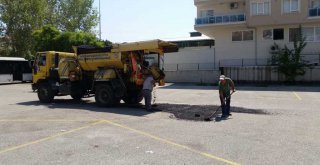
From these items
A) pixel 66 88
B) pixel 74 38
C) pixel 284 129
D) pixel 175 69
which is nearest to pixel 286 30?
pixel 175 69

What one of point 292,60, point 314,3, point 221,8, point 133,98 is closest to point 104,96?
point 133,98

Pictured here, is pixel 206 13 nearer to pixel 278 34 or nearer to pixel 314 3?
pixel 278 34

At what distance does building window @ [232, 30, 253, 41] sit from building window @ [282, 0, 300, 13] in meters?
4.13

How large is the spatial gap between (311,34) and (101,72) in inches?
1045

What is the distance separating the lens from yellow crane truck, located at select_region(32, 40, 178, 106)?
17.2 meters

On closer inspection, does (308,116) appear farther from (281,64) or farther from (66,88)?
(281,64)

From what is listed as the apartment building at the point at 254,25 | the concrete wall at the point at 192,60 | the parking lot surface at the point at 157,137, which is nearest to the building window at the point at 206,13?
the apartment building at the point at 254,25

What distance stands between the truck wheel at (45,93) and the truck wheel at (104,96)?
3.19 m

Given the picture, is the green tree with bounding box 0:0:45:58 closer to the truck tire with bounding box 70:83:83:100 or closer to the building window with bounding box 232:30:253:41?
the building window with bounding box 232:30:253:41

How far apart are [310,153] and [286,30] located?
3254cm

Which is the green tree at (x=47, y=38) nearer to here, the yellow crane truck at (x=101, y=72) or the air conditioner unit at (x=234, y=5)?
the air conditioner unit at (x=234, y=5)

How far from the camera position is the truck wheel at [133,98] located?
60.6 ft

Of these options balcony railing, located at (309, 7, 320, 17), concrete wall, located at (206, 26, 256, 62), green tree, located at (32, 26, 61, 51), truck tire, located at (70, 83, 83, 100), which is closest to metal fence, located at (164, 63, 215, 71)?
concrete wall, located at (206, 26, 256, 62)

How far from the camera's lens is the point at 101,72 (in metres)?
18.0
